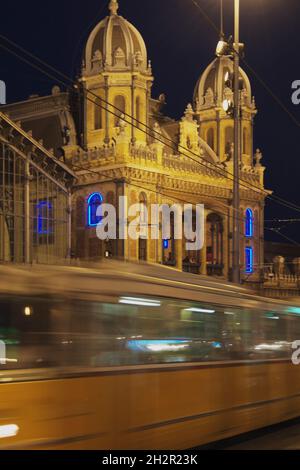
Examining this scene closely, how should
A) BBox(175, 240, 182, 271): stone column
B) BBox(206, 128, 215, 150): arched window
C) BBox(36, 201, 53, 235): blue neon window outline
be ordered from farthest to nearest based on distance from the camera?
BBox(206, 128, 215, 150): arched window
BBox(175, 240, 182, 271): stone column
BBox(36, 201, 53, 235): blue neon window outline

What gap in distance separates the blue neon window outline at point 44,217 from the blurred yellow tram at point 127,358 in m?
27.0

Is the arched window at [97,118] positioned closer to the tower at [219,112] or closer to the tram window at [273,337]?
the tower at [219,112]

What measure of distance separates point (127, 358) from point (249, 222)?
47.3 metres

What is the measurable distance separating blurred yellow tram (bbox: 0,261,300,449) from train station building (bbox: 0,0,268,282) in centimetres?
2801

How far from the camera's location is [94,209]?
48.1 m

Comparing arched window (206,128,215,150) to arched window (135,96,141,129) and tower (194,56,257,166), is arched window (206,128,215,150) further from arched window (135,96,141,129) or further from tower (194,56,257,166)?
arched window (135,96,141,129)

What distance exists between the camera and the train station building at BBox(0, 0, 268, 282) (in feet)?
155

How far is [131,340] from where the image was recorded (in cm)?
1023

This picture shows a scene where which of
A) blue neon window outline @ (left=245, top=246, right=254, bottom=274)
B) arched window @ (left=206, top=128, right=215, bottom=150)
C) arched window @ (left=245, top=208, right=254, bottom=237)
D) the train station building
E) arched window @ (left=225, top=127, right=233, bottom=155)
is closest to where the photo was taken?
the train station building

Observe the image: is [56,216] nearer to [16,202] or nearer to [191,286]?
[16,202]

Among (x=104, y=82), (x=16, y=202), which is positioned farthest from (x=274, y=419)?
(x=104, y=82)

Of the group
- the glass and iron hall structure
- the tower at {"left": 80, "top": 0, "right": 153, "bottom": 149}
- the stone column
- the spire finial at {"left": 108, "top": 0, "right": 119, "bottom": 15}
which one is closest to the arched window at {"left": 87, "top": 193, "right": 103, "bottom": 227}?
the tower at {"left": 80, "top": 0, "right": 153, "bottom": 149}

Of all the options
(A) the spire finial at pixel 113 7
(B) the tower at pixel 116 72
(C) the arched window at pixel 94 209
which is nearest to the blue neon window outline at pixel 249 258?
(B) the tower at pixel 116 72

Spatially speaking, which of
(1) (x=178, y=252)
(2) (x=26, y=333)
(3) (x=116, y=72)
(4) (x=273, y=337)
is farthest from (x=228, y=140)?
(2) (x=26, y=333)
